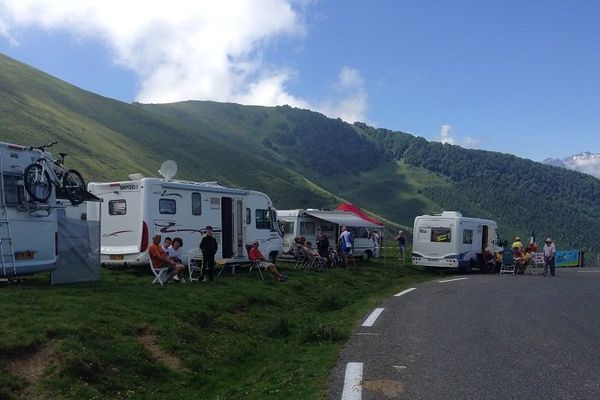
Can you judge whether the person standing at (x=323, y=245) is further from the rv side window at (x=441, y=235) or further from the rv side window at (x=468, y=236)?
the rv side window at (x=468, y=236)

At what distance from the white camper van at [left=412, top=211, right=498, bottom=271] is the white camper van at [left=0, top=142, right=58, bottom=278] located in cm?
1896

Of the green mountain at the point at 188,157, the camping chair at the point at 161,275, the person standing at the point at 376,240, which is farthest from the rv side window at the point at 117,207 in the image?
the green mountain at the point at 188,157

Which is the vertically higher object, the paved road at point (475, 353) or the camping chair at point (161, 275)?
the camping chair at point (161, 275)

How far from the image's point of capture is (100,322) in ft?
29.7

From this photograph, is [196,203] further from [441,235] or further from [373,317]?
[441,235]

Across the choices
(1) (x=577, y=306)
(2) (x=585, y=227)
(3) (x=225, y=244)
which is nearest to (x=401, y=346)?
(1) (x=577, y=306)

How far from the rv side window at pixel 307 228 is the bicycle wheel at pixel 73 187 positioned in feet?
44.9

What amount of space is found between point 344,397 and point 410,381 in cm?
101

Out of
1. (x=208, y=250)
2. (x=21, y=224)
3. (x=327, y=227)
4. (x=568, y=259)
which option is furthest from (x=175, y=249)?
(x=568, y=259)

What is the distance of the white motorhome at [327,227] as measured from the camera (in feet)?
88.7

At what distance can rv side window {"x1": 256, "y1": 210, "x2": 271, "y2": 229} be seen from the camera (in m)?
20.7

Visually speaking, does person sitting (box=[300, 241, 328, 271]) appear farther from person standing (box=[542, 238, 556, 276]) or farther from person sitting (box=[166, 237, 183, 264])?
person standing (box=[542, 238, 556, 276])

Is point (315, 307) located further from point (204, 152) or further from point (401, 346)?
point (204, 152)

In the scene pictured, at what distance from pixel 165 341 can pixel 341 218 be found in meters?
19.6
